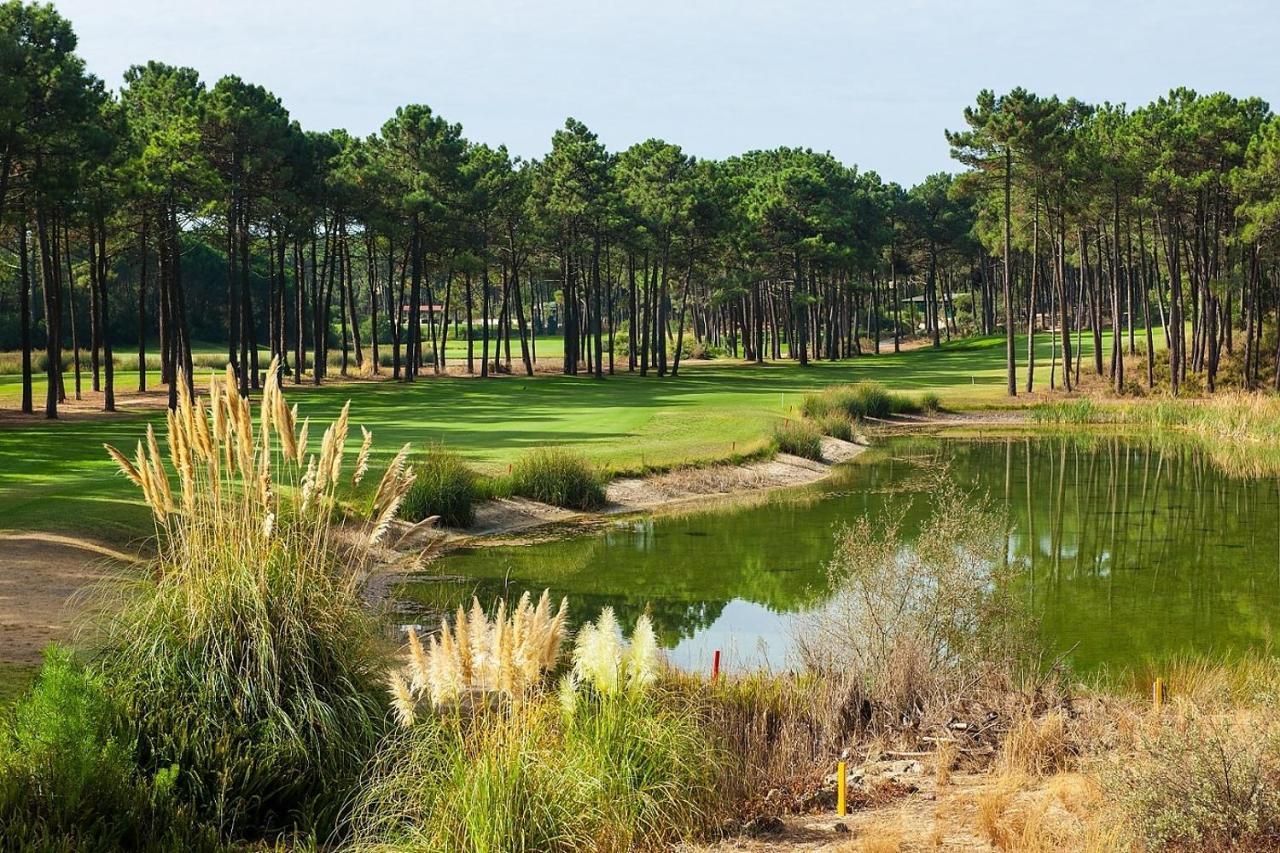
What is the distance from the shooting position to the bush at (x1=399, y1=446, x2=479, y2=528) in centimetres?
2483

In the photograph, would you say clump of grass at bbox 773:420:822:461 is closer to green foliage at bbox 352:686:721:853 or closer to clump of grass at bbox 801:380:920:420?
clump of grass at bbox 801:380:920:420

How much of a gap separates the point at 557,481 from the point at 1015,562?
10.9 meters

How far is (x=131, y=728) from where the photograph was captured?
816cm

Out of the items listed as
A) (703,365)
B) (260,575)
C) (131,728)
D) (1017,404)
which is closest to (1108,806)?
(260,575)

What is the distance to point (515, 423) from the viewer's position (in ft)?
139

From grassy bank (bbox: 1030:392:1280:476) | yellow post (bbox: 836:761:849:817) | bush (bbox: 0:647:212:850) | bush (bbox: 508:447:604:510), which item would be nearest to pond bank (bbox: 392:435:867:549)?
bush (bbox: 508:447:604:510)

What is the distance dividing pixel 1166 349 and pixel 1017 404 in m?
19.0

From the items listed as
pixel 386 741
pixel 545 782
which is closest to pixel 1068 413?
pixel 386 741

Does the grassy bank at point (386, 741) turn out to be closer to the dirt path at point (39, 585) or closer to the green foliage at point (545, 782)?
the green foliage at point (545, 782)

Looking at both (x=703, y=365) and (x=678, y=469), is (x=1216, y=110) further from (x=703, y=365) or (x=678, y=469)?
(x=703, y=365)

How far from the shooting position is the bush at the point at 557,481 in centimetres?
2856

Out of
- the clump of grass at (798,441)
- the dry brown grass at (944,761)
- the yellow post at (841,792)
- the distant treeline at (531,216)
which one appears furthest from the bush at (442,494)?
the yellow post at (841,792)

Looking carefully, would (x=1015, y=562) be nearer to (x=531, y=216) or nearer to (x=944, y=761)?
(x=944, y=761)

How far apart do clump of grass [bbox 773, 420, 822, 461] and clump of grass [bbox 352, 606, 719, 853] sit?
29.8 m
